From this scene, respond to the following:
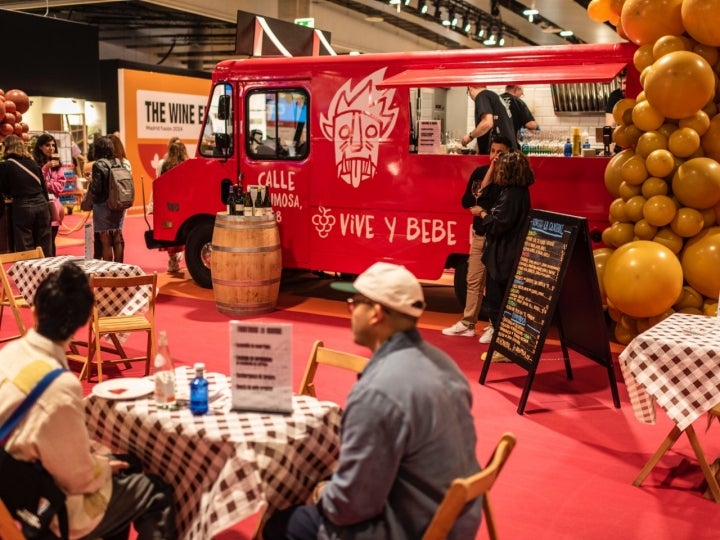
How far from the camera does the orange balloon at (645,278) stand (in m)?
5.52

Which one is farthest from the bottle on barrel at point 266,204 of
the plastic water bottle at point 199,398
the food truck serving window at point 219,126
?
the plastic water bottle at point 199,398

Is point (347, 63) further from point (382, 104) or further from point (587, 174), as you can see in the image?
point (587, 174)

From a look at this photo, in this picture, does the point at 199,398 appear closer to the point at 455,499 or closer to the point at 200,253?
the point at 455,499

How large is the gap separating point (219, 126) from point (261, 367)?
5749 millimetres

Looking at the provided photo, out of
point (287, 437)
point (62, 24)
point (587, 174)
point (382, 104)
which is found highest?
point (62, 24)

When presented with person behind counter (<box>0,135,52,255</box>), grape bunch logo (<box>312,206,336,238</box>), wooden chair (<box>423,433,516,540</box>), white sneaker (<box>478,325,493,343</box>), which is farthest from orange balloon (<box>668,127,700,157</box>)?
person behind counter (<box>0,135,52,255</box>)

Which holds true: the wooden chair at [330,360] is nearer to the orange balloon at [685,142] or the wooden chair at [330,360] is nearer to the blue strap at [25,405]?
the blue strap at [25,405]

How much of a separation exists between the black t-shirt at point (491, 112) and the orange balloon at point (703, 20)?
1.78m

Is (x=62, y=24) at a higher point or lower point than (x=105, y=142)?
higher

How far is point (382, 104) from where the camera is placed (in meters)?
7.20

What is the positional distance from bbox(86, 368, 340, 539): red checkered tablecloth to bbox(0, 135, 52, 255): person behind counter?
5.52 meters

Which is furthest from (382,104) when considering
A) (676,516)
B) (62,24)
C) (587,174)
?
(62,24)

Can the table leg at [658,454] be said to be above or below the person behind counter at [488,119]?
below

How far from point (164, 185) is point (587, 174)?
14.2ft
